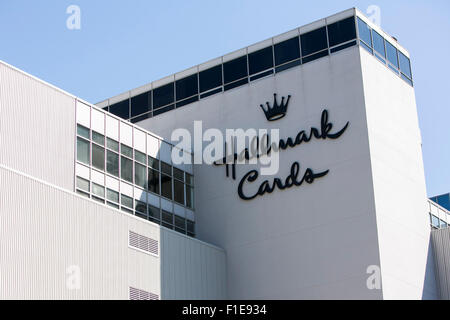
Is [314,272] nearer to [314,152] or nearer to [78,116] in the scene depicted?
[314,152]

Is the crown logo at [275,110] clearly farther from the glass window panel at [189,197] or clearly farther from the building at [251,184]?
the glass window panel at [189,197]

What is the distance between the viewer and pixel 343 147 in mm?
44594

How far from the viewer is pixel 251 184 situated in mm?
47156

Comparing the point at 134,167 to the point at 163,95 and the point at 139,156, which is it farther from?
the point at 163,95

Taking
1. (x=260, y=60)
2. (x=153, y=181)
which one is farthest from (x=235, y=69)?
(x=153, y=181)

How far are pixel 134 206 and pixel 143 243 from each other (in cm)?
407

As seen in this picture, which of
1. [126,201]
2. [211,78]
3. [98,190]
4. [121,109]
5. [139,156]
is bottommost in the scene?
[126,201]

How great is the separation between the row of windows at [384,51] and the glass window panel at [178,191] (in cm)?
1274

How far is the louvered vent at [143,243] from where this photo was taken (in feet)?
133

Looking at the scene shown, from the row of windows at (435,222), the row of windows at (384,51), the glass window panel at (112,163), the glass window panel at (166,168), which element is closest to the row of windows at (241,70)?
the row of windows at (384,51)

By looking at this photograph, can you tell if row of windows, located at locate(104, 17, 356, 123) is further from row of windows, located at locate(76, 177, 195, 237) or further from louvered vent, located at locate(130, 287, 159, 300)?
louvered vent, located at locate(130, 287, 159, 300)
